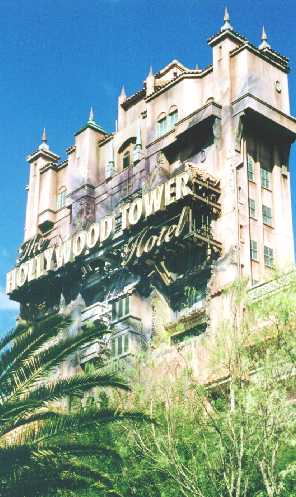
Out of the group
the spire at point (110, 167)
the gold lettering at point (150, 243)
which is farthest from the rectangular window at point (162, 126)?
the gold lettering at point (150, 243)

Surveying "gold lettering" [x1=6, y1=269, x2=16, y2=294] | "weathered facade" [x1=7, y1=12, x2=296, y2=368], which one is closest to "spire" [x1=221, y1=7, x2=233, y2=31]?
"weathered facade" [x1=7, y1=12, x2=296, y2=368]

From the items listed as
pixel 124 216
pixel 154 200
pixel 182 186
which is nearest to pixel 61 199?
pixel 124 216

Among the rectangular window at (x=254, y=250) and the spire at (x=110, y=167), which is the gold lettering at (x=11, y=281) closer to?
the spire at (x=110, y=167)

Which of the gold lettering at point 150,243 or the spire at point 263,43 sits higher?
the spire at point 263,43

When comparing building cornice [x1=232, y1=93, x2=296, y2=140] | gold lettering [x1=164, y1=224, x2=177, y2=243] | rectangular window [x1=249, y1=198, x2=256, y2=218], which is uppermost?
building cornice [x1=232, y1=93, x2=296, y2=140]

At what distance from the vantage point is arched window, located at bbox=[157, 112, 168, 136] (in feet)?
149

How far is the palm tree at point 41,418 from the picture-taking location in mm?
21000

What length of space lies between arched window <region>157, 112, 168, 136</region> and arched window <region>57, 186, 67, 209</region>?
27.2 ft

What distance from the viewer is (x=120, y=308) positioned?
4306 cm

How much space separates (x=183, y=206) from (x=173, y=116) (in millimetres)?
6513

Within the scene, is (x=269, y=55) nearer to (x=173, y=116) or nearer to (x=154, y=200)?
(x=173, y=116)

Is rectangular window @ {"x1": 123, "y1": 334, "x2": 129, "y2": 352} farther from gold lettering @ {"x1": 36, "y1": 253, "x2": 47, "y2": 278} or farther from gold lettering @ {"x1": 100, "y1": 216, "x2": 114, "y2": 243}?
gold lettering @ {"x1": 36, "y1": 253, "x2": 47, "y2": 278}

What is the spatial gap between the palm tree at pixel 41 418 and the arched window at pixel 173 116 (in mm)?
23928

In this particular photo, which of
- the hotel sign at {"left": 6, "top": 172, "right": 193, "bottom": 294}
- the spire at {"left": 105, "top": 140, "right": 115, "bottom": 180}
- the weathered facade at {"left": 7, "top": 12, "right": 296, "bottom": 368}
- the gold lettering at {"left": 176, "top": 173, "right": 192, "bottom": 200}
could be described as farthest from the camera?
the spire at {"left": 105, "top": 140, "right": 115, "bottom": 180}
